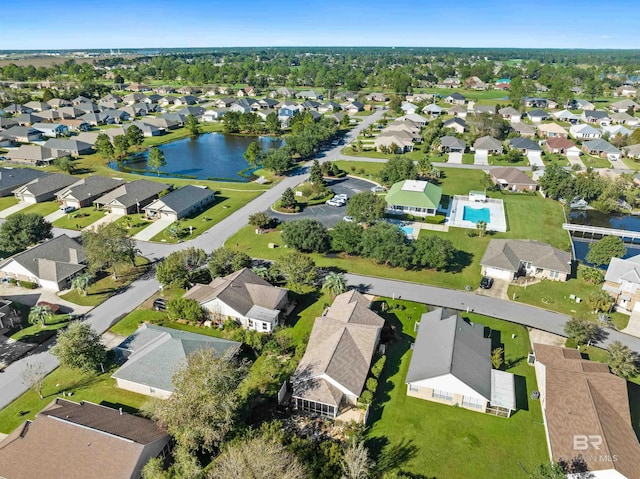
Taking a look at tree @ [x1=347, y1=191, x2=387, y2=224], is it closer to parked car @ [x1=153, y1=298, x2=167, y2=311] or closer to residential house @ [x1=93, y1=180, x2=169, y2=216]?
parked car @ [x1=153, y1=298, x2=167, y2=311]

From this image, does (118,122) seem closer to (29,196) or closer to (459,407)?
(29,196)

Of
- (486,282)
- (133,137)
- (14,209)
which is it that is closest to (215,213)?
(14,209)

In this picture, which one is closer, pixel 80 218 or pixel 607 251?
pixel 607 251

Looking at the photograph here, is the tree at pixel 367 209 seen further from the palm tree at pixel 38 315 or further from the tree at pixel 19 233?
the tree at pixel 19 233

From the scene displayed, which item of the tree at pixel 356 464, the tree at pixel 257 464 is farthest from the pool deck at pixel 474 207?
the tree at pixel 257 464

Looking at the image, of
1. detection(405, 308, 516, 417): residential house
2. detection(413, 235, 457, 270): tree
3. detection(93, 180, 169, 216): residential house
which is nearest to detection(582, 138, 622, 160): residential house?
detection(413, 235, 457, 270): tree

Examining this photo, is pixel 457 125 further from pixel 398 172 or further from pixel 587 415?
pixel 587 415
